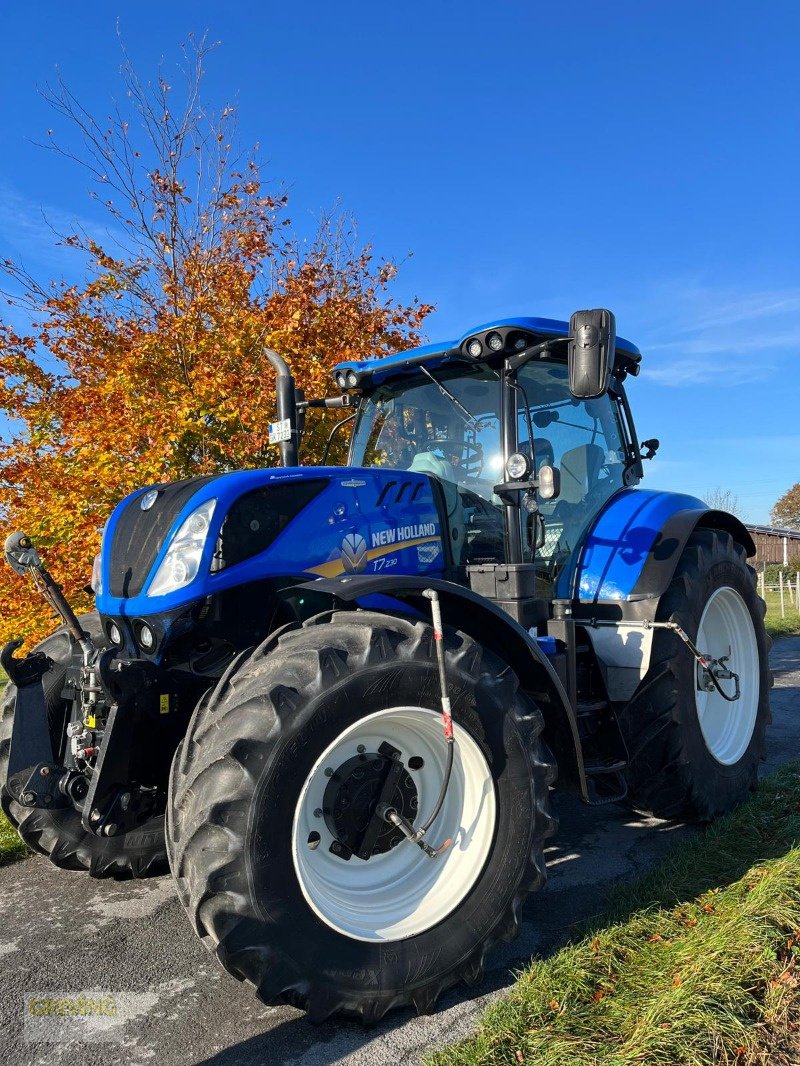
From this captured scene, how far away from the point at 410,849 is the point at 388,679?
684mm

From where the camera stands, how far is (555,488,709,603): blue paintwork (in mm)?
3955

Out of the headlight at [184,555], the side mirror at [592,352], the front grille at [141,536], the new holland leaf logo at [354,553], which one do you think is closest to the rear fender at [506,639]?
the new holland leaf logo at [354,553]

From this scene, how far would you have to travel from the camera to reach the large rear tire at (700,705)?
3855 mm

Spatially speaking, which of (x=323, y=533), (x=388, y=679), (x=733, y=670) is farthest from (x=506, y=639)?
(x=733, y=670)

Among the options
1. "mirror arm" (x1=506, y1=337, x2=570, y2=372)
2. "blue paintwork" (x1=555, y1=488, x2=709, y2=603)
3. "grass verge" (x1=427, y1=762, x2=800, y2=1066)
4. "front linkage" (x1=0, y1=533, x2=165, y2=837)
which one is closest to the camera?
"grass verge" (x1=427, y1=762, x2=800, y2=1066)

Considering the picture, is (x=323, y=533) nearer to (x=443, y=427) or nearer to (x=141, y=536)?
(x=141, y=536)

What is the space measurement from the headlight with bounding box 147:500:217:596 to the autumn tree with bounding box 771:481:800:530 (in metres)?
63.5

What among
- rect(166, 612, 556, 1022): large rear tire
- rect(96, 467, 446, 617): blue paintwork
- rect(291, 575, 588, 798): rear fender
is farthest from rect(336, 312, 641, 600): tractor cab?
rect(166, 612, 556, 1022): large rear tire

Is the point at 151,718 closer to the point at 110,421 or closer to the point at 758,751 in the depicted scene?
the point at 758,751

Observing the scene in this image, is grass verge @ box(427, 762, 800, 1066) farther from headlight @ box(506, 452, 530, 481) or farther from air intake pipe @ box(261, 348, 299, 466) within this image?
air intake pipe @ box(261, 348, 299, 466)

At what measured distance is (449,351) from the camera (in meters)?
3.77

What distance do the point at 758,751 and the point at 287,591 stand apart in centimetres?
308

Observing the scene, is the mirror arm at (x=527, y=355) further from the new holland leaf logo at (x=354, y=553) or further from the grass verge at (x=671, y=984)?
the grass verge at (x=671, y=984)

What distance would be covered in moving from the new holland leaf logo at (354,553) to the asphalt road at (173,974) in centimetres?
152
